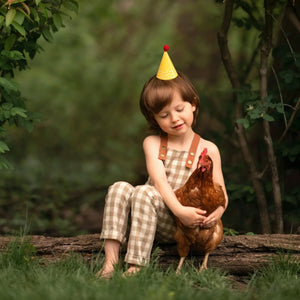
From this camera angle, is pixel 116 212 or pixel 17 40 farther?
pixel 17 40

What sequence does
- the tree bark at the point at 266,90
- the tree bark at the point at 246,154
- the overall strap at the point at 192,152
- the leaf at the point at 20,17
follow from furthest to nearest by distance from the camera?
the tree bark at the point at 246,154 → the tree bark at the point at 266,90 → the overall strap at the point at 192,152 → the leaf at the point at 20,17

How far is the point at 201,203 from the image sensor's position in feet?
9.30

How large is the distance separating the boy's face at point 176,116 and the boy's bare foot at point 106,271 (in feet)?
2.92

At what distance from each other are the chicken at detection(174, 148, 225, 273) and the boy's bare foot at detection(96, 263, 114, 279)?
39 centimetres

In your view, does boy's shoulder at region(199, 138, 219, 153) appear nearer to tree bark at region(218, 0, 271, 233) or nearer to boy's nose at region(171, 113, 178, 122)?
boy's nose at region(171, 113, 178, 122)

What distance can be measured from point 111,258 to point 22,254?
0.56 m

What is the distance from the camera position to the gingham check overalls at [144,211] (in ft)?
9.57

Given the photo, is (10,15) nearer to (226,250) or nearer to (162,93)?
(162,93)

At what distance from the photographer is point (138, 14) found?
322 inches

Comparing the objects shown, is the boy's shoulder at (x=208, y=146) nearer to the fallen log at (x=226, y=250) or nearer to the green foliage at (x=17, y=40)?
the fallen log at (x=226, y=250)

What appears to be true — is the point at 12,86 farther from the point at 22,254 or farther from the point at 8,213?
the point at 8,213

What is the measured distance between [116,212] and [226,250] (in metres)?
0.77

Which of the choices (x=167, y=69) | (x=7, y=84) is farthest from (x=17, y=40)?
(x=167, y=69)

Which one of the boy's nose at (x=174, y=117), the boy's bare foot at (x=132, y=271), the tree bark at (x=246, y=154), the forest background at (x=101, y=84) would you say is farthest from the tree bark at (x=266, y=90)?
the forest background at (x=101, y=84)
